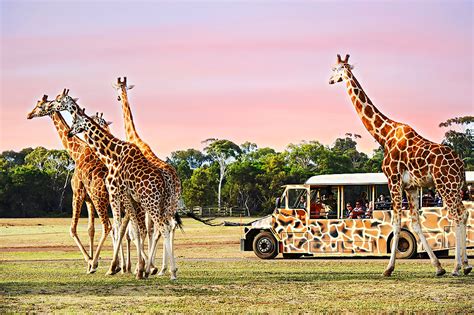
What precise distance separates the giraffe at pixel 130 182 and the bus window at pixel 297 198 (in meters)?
8.87

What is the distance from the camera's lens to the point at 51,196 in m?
105

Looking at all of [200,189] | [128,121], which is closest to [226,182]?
[200,189]

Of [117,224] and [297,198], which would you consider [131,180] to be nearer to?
[117,224]

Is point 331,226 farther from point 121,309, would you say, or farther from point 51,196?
point 51,196

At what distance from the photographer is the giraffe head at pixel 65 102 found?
80.4ft

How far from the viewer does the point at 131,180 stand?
22.1m

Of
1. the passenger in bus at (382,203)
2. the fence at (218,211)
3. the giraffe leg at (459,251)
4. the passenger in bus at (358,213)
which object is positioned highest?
the fence at (218,211)

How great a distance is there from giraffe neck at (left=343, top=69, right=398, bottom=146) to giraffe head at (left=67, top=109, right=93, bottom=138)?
21.0 ft

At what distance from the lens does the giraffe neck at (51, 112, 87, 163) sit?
25952 millimetres

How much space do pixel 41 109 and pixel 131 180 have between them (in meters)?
4.91

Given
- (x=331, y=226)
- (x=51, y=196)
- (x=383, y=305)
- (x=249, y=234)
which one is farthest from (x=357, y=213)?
(x=51, y=196)

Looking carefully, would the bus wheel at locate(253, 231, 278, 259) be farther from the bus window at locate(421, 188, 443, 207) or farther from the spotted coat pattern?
the bus window at locate(421, 188, 443, 207)

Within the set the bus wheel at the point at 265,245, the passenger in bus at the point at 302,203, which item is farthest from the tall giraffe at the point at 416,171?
the bus wheel at the point at 265,245

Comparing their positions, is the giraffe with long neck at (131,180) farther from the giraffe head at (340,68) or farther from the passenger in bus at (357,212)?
the passenger in bus at (357,212)
